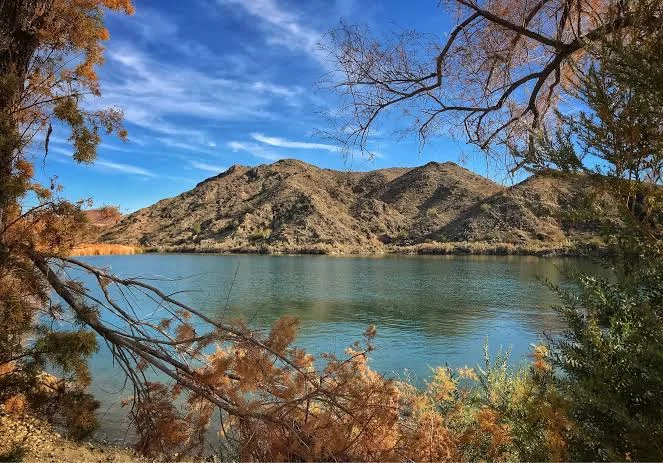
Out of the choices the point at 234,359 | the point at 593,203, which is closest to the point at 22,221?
the point at 234,359

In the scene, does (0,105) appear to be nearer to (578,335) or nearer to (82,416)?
(82,416)

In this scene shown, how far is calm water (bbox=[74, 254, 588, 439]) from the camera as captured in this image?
11992 mm

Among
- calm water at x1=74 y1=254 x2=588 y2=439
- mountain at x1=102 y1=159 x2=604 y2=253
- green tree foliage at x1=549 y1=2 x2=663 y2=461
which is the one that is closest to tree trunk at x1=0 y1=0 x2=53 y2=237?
calm water at x1=74 y1=254 x2=588 y2=439

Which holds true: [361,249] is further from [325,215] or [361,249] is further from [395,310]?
[395,310]

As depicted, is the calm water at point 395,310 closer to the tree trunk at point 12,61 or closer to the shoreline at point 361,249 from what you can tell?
the tree trunk at point 12,61

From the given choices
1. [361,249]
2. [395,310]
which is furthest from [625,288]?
[361,249]

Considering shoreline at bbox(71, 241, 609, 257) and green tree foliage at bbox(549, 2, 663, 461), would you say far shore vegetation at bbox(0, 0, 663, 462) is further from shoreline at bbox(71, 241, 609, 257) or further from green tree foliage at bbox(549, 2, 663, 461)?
shoreline at bbox(71, 241, 609, 257)

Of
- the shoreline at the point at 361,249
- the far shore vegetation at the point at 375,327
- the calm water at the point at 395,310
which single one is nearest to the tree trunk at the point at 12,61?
the far shore vegetation at the point at 375,327

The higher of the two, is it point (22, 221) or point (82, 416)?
point (22, 221)

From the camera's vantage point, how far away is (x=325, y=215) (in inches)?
2859

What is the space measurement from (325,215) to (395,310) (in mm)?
53219

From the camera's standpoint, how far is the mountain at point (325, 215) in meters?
63.8

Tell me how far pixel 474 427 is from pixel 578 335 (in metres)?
2.75

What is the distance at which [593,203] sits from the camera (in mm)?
2076
